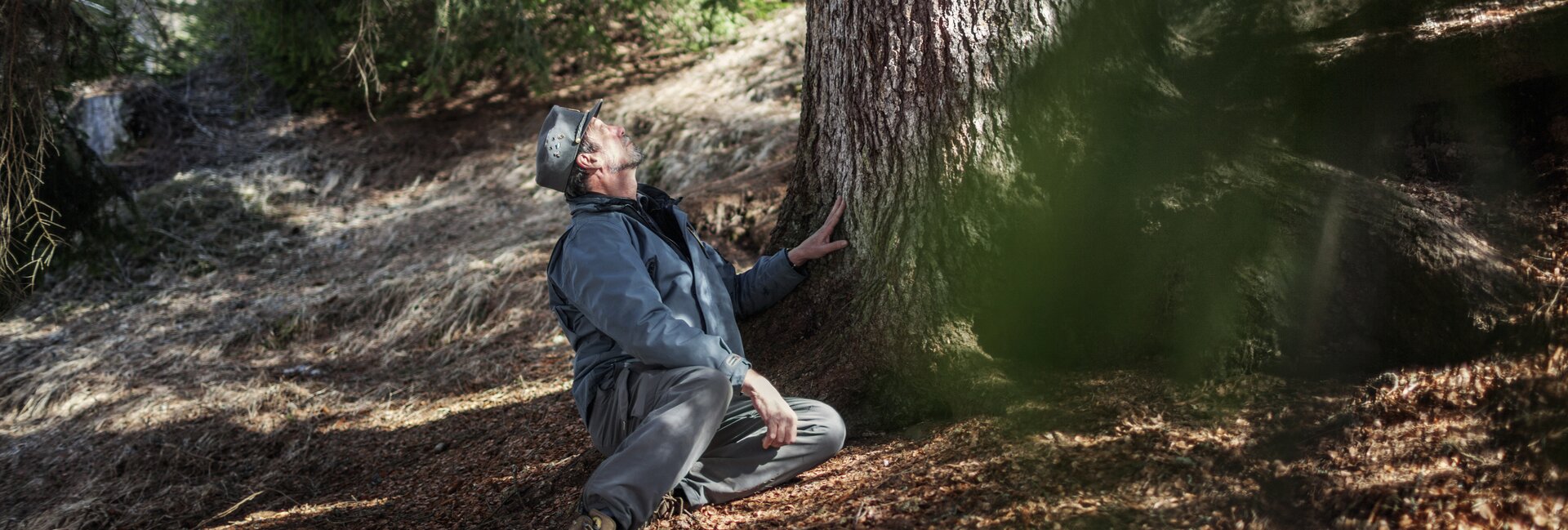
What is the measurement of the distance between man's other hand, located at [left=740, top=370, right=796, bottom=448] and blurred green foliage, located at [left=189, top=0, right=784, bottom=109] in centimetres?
603

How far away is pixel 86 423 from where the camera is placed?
19.1 feet

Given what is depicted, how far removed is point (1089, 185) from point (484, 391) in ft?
11.8

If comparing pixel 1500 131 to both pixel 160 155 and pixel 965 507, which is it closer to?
pixel 965 507

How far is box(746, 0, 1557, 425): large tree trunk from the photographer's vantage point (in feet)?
10.1

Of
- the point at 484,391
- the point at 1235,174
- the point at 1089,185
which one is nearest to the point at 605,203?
the point at 1089,185

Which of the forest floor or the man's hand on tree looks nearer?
the forest floor

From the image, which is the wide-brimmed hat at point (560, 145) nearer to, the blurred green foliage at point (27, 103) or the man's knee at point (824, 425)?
the man's knee at point (824, 425)

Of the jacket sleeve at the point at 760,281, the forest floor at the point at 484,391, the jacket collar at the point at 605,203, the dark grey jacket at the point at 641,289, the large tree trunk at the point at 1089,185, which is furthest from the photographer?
the jacket sleeve at the point at 760,281

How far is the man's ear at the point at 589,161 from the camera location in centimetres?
334

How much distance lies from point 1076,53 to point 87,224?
20.2 ft

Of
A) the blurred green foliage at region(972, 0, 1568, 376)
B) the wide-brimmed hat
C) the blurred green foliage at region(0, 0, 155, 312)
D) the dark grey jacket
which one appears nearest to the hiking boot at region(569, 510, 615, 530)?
the dark grey jacket

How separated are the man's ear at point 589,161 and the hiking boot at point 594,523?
3.78ft

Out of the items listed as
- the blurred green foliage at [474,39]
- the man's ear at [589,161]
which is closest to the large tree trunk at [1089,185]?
the man's ear at [589,161]

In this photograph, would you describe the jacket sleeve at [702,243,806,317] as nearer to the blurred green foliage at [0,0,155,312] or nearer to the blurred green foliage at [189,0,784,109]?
the blurred green foliage at [0,0,155,312]
